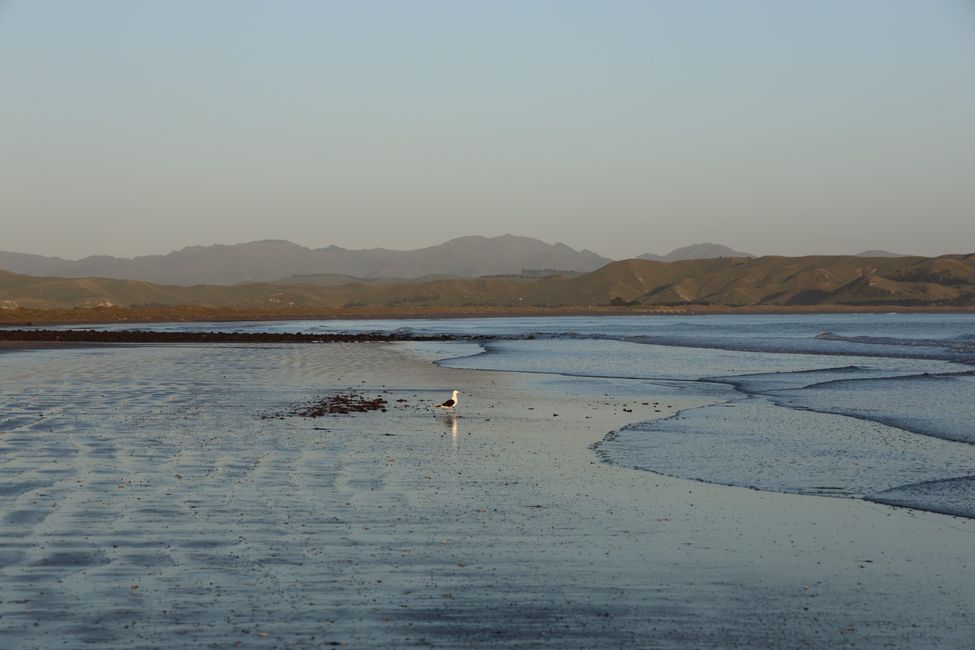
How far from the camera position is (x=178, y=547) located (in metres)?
9.05

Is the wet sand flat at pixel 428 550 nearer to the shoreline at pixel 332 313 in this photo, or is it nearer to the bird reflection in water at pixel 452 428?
the bird reflection in water at pixel 452 428

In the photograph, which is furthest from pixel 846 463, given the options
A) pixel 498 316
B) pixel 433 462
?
pixel 498 316

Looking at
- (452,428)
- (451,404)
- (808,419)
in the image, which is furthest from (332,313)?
(452,428)

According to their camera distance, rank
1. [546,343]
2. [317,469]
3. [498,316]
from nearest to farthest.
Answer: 1. [317,469]
2. [546,343]
3. [498,316]

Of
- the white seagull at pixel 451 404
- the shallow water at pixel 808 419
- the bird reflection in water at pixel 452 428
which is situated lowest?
the shallow water at pixel 808 419

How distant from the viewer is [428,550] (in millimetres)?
9102

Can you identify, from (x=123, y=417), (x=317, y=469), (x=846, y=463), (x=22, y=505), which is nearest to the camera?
(x=22, y=505)

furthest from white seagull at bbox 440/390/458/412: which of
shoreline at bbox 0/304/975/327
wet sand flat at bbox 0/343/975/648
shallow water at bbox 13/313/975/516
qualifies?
shoreline at bbox 0/304/975/327

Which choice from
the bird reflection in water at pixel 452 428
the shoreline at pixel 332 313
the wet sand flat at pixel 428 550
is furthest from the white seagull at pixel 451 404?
the shoreline at pixel 332 313

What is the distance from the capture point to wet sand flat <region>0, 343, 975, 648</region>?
707 cm

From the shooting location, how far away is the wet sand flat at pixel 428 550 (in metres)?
7.07

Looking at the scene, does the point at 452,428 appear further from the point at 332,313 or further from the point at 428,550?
the point at 332,313

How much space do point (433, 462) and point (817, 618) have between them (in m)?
7.54

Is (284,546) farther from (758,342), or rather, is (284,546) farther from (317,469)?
(758,342)
